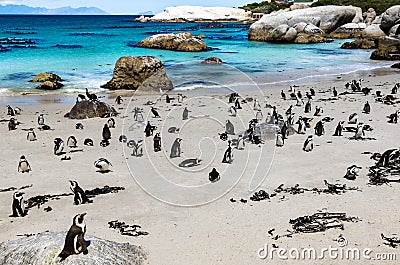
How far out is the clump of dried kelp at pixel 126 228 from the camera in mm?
8336

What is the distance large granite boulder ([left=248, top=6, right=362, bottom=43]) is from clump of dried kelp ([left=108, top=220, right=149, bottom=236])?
55.6 meters

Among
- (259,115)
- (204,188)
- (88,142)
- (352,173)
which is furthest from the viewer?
(259,115)

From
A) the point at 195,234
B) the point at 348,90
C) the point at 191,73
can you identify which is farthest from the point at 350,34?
the point at 195,234

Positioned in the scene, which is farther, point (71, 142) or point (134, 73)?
point (134, 73)

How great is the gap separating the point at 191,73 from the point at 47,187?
76.5 feet

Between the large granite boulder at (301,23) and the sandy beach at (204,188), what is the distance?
45052 millimetres

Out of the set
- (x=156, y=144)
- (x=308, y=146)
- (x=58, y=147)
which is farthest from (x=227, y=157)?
(x=58, y=147)

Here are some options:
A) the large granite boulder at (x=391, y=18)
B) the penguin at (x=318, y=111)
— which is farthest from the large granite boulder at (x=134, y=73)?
the large granite boulder at (x=391, y=18)

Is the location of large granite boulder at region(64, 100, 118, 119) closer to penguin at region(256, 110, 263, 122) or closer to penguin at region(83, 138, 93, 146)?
penguin at region(83, 138, 93, 146)

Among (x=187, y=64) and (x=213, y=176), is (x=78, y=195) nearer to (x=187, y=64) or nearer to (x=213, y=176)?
(x=213, y=176)

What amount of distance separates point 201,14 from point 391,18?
8670cm

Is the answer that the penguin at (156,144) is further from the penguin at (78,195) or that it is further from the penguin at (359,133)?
the penguin at (359,133)

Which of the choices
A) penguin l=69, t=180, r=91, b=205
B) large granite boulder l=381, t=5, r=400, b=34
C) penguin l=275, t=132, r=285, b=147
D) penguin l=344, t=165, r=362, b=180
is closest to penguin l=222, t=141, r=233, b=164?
penguin l=275, t=132, r=285, b=147

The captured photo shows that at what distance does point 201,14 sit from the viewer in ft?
445
